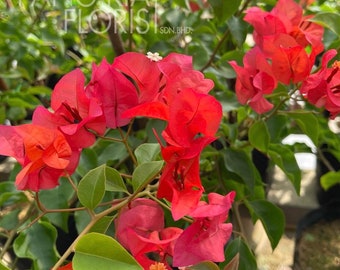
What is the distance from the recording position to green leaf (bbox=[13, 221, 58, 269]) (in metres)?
0.64

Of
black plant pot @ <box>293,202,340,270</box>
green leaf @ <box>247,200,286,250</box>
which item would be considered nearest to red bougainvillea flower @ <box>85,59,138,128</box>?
green leaf @ <box>247,200,286,250</box>

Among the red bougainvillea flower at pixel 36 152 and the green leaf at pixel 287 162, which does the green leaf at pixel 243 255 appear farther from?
the red bougainvillea flower at pixel 36 152

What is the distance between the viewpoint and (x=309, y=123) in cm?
65

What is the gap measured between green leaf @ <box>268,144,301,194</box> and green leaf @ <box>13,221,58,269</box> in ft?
1.04

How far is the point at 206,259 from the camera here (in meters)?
0.38

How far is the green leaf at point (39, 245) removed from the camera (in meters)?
0.64

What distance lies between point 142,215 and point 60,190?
0.34 meters

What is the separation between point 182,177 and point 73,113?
0.37ft

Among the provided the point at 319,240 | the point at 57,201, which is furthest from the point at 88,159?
the point at 319,240

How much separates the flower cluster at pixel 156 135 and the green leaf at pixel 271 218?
0.30 metres

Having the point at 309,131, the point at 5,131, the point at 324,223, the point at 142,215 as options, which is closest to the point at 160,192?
the point at 142,215

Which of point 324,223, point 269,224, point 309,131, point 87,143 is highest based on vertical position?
point 87,143

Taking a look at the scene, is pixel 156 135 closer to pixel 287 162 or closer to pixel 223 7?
pixel 223 7

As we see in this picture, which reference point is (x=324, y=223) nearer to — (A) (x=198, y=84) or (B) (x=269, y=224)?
(B) (x=269, y=224)
